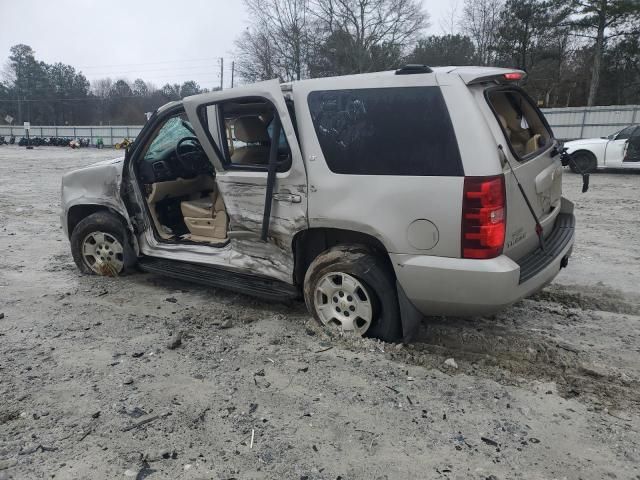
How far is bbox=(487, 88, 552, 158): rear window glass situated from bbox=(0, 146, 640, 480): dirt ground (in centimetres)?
142

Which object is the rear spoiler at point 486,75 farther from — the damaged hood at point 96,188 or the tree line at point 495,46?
the tree line at point 495,46

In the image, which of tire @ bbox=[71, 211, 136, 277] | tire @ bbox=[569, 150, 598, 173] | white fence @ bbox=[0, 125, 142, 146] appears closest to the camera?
tire @ bbox=[71, 211, 136, 277]

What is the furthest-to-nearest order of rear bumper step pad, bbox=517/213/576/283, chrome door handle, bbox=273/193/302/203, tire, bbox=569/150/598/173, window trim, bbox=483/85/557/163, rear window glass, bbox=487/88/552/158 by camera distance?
tire, bbox=569/150/598/173 < chrome door handle, bbox=273/193/302/203 < rear window glass, bbox=487/88/552/158 < rear bumper step pad, bbox=517/213/576/283 < window trim, bbox=483/85/557/163

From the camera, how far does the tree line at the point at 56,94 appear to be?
69125 mm

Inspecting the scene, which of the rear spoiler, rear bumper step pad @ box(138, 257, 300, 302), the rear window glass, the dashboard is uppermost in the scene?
the rear spoiler

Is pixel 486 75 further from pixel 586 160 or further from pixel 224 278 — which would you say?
pixel 586 160

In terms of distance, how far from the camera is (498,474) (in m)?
2.35

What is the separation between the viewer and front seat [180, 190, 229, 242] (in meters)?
4.90

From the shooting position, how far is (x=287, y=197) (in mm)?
3732

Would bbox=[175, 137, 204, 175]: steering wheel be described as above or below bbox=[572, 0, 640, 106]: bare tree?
below

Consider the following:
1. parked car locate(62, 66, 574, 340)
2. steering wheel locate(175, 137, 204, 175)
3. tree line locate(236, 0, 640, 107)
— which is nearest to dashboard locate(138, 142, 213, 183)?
steering wheel locate(175, 137, 204, 175)

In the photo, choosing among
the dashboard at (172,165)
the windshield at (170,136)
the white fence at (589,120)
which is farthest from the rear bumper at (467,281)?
the white fence at (589,120)

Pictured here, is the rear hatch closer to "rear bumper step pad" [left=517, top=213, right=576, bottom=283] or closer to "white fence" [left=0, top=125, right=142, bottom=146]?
"rear bumper step pad" [left=517, top=213, right=576, bottom=283]

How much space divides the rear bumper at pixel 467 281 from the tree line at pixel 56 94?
69.1 meters
